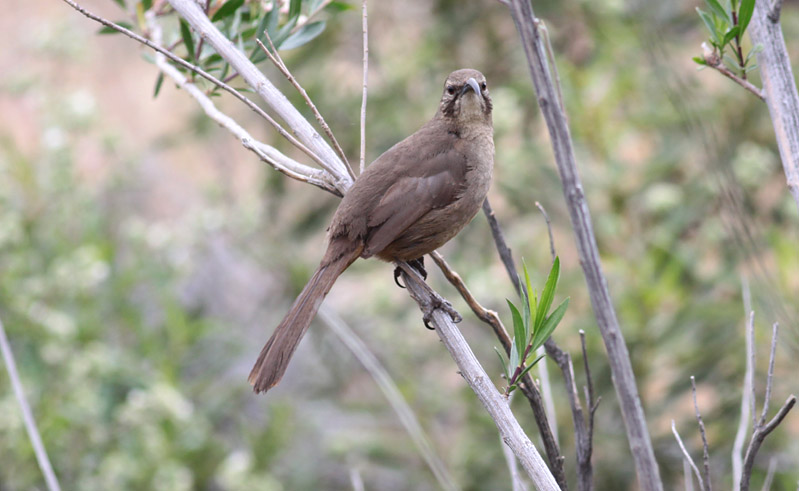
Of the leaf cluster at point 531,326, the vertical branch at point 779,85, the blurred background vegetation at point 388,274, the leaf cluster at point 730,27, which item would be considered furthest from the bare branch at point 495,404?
the blurred background vegetation at point 388,274

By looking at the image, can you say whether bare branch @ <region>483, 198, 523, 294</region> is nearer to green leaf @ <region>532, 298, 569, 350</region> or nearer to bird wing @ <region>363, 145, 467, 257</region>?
green leaf @ <region>532, 298, 569, 350</region>

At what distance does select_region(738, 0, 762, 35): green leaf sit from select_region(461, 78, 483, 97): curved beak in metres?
1.14

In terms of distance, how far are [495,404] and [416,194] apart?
3.60 ft

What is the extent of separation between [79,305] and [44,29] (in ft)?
5.34

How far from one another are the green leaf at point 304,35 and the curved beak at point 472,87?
0.58m

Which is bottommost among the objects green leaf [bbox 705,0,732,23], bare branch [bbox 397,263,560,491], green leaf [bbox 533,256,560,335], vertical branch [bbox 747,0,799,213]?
bare branch [bbox 397,263,560,491]

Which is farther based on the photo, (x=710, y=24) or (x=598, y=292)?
(x=710, y=24)

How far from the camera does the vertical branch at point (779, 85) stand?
1593 mm

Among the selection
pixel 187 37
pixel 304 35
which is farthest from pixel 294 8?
pixel 187 37

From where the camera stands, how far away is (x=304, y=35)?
2.38m

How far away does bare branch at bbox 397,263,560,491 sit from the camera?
1.48 m

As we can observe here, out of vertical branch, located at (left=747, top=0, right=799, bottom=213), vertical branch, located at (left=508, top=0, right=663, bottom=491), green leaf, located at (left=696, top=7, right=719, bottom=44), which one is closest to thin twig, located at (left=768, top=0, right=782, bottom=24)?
vertical branch, located at (left=747, top=0, right=799, bottom=213)

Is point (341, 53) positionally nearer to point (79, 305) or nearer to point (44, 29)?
point (44, 29)

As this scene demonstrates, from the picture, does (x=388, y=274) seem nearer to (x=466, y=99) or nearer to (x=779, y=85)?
(x=466, y=99)
